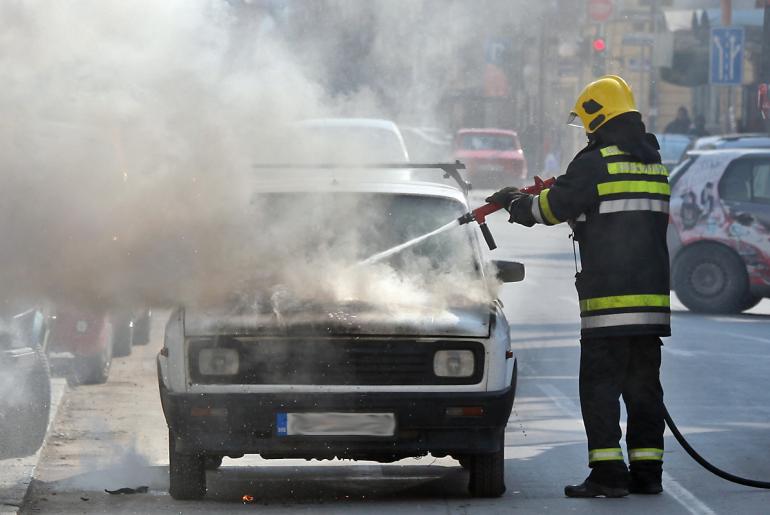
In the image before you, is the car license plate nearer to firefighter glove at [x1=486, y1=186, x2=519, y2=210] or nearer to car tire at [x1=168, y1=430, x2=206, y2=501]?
car tire at [x1=168, y1=430, x2=206, y2=501]

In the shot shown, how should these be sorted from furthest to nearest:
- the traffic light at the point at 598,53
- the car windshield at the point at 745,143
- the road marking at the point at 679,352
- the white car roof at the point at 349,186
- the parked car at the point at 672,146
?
the traffic light at the point at 598,53 → the parked car at the point at 672,146 → the car windshield at the point at 745,143 → the road marking at the point at 679,352 → the white car roof at the point at 349,186

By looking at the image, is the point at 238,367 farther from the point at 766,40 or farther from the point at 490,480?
the point at 766,40

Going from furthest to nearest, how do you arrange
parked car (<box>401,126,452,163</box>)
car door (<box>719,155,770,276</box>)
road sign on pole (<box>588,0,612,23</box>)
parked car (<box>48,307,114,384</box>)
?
road sign on pole (<box>588,0,612,23</box>), parked car (<box>401,126,452,163</box>), car door (<box>719,155,770,276</box>), parked car (<box>48,307,114,384</box>)

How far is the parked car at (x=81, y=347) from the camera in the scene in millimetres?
11484

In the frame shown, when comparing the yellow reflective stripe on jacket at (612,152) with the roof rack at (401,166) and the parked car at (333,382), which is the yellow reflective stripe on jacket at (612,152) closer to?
the parked car at (333,382)

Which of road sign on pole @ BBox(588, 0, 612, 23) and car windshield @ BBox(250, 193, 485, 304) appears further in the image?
road sign on pole @ BBox(588, 0, 612, 23)

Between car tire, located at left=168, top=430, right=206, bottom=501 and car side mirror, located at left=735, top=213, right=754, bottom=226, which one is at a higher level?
car side mirror, located at left=735, top=213, right=754, bottom=226

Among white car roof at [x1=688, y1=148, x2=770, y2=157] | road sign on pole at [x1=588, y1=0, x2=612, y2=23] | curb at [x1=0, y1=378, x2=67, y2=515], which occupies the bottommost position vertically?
curb at [x1=0, y1=378, x2=67, y2=515]

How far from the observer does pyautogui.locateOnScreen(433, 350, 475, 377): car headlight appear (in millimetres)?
7133

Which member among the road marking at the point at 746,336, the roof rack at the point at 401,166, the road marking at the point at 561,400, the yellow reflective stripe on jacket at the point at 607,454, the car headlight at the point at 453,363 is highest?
the roof rack at the point at 401,166

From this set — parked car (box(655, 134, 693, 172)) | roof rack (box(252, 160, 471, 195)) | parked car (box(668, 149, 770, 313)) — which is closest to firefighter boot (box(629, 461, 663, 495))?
roof rack (box(252, 160, 471, 195))

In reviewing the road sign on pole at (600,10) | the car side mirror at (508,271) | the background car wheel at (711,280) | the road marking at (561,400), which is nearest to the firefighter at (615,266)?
the car side mirror at (508,271)

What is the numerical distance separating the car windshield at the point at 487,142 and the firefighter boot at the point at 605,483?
32.7 meters

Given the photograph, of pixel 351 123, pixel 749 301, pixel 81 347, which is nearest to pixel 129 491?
pixel 81 347
